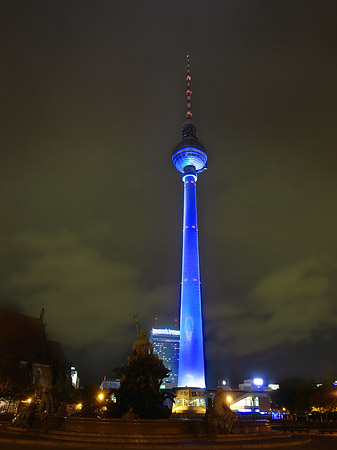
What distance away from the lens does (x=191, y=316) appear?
7125 cm

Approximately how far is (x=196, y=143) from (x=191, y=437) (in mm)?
79755

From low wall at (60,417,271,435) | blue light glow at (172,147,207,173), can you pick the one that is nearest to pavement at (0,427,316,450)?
low wall at (60,417,271,435)

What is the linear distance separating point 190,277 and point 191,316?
781 cm

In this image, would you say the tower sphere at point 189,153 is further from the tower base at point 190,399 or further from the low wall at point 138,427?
the low wall at point 138,427

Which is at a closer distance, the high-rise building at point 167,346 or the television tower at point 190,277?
the television tower at point 190,277

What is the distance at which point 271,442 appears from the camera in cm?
1463

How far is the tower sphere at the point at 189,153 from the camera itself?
88.4 m

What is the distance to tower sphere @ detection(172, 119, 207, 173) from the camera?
88375mm

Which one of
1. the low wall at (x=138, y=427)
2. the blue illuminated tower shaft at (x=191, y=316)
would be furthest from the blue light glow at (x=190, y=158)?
the low wall at (x=138, y=427)

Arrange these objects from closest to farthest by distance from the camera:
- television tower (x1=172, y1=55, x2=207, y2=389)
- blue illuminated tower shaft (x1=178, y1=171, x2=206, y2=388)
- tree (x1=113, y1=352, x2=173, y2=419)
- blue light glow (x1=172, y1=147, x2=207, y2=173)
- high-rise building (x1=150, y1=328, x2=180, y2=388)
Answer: tree (x1=113, y1=352, x2=173, y2=419) < blue illuminated tower shaft (x1=178, y1=171, x2=206, y2=388) < television tower (x1=172, y1=55, x2=207, y2=389) < blue light glow (x1=172, y1=147, x2=207, y2=173) < high-rise building (x1=150, y1=328, x2=180, y2=388)

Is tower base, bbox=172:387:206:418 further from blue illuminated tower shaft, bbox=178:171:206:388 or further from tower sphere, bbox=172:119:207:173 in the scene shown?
tower sphere, bbox=172:119:207:173

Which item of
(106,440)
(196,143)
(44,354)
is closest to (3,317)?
(44,354)

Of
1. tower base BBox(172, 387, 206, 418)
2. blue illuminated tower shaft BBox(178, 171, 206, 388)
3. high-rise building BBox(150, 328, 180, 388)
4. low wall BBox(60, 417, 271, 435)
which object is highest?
high-rise building BBox(150, 328, 180, 388)

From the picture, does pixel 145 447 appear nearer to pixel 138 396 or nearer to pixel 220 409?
pixel 220 409
